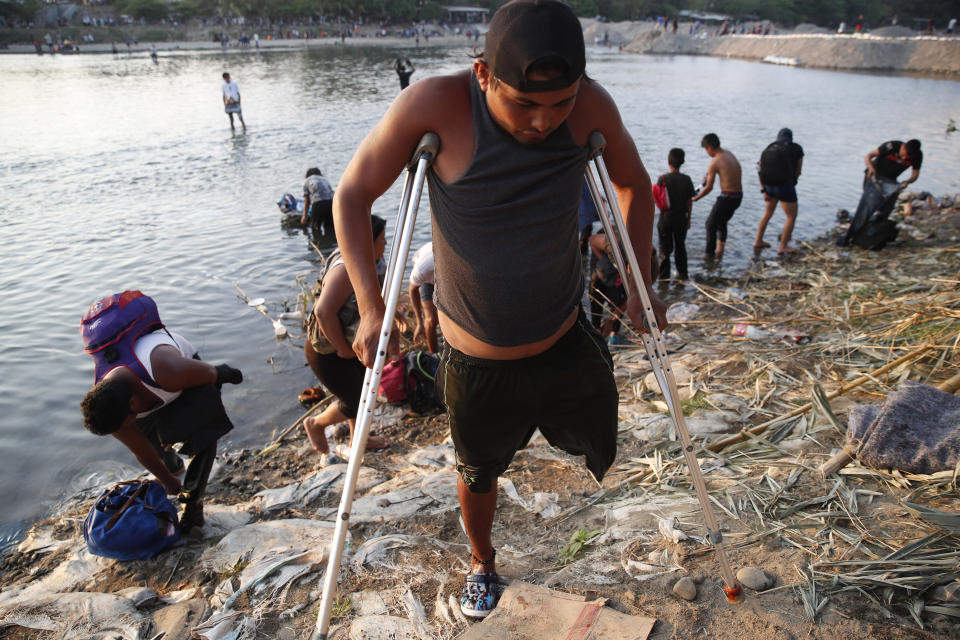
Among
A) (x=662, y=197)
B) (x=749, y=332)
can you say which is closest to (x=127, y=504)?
(x=749, y=332)

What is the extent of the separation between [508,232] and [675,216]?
7727mm

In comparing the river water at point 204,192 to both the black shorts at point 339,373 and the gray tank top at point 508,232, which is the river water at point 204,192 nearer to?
the black shorts at point 339,373

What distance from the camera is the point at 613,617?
243 centimetres

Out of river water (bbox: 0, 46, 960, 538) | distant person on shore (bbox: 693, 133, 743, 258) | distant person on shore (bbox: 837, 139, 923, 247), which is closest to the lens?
river water (bbox: 0, 46, 960, 538)

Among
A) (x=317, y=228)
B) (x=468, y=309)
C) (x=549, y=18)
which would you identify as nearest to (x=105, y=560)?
(x=468, y=309)

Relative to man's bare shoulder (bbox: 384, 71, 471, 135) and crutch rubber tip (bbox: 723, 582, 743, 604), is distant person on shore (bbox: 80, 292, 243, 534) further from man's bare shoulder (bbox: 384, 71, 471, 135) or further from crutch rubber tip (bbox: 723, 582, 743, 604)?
crutch rubber tip (bbox: 723, 582, 743, 604)

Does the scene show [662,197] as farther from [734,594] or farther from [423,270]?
[734,594]

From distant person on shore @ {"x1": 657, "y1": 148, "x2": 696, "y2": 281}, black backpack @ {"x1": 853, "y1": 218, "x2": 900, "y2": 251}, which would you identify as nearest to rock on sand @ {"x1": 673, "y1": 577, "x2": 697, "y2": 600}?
distant person on shore @ {"x1": 657, "y1": 148, "x2": 696, "y2": 281}

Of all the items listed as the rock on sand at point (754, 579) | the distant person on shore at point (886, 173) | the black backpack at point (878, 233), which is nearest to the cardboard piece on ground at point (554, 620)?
the rock on sand at point (754, 579)

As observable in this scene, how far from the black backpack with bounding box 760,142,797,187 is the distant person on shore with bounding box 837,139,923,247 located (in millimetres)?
1210

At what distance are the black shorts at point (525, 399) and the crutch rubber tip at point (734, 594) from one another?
31.2 inches

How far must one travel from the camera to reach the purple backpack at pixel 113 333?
3.43 meters

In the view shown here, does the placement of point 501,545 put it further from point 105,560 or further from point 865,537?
point 105,560

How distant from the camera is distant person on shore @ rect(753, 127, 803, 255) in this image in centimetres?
984
